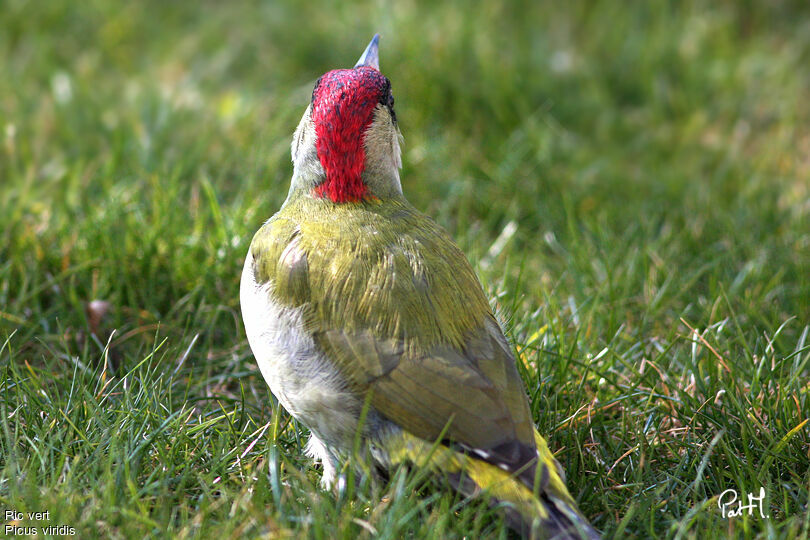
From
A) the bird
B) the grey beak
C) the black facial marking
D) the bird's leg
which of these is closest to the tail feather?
the bird

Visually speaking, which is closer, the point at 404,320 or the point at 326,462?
the point at 404,320

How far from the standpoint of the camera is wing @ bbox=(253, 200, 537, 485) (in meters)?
2.51

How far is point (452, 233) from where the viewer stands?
4488mm

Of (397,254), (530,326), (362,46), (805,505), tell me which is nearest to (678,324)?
(530,326)

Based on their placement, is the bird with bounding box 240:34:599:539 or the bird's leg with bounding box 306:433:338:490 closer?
the bird with bounding box 240:34:599:539

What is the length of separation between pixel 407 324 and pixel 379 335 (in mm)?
85

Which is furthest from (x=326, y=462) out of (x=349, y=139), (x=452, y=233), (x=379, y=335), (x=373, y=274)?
(x=452, y=233)

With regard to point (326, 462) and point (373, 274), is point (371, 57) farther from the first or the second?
point (326, 462)

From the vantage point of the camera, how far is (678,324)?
12.0 feet

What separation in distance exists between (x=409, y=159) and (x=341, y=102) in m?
2.03

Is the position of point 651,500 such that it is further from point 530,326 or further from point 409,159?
point 409,159
